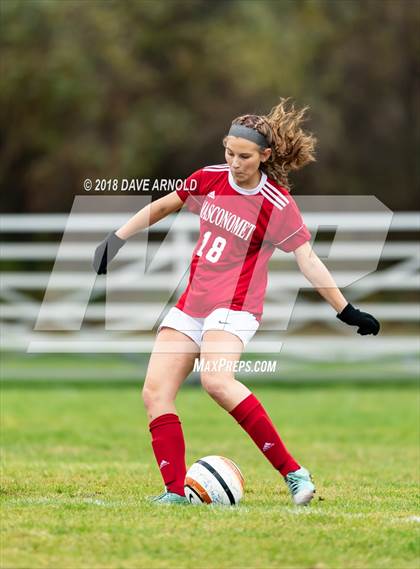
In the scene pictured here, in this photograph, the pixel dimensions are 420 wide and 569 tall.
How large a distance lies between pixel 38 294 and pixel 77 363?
274 cm

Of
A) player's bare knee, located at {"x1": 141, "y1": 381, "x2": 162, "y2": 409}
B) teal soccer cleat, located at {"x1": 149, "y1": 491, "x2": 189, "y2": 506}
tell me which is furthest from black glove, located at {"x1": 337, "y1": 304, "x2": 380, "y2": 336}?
teal soccer cleat, located at {"x1": 149, "y1": 491, "x2": 189, "y2": 506}

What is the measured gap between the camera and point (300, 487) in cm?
568

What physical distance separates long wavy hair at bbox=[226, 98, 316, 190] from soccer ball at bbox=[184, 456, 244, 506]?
1.56 m

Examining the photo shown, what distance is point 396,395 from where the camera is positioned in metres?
13.5

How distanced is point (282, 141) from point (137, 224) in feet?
3.10

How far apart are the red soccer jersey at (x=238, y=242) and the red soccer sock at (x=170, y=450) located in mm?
584

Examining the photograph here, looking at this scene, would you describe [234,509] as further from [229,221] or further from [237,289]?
[229,221]

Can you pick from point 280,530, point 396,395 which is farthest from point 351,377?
point 280,530

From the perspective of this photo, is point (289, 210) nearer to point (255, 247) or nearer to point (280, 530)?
point (255, 247)

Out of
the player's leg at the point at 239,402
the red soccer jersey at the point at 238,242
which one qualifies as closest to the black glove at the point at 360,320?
the red soccer jersey at the point at 238,242

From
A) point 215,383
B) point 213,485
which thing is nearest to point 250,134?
point 215,383

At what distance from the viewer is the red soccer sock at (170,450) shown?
5.77 metres

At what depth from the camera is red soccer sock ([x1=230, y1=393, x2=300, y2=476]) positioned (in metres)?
5.69

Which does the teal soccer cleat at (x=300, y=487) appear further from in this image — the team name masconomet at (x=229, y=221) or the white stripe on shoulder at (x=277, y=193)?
the white stripe on shoulder at (x=277, y=193)
